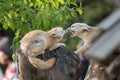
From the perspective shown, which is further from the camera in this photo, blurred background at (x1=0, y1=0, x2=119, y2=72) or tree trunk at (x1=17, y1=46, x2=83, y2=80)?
blurred background at (x1=0, y1=0, x2=119, y2=72)

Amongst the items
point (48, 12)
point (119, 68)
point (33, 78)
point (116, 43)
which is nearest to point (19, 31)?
point (48, 12)

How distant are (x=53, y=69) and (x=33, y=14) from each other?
78.4 inches

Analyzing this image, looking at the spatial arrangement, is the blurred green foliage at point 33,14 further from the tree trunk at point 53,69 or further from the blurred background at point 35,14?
the tree trunk at point 53,69

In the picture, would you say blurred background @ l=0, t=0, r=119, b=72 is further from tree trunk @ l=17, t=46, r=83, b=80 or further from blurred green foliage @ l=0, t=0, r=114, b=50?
tree trunk @ l=17, t=46, r=83, b=80

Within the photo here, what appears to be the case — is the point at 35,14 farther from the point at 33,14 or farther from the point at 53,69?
the point at 53,69

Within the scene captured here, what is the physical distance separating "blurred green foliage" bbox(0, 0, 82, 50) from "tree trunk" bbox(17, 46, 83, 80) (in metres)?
1.48

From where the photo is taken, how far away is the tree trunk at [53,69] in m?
4.24

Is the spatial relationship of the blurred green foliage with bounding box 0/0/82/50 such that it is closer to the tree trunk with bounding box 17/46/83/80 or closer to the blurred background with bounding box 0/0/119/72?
the blurred background with bounding box 0/0/119/72

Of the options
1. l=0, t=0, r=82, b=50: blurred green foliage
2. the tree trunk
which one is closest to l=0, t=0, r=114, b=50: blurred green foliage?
l=0, t=0, r=82, b=50: blurred green foliage

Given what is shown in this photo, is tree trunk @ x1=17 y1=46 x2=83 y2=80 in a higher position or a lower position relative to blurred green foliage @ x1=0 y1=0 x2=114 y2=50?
higher

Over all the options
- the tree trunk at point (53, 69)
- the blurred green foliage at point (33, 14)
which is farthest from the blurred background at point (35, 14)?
the tree trunk at point (53, 69)

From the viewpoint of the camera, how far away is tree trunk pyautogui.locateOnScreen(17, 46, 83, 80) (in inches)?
167

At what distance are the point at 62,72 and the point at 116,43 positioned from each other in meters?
1.91

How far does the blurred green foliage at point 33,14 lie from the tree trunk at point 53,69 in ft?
4.85
